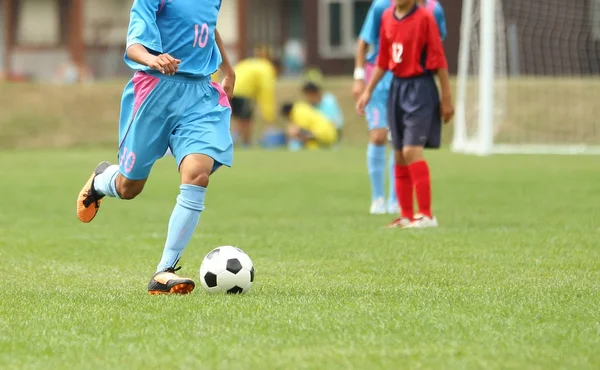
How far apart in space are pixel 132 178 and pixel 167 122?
0.40m

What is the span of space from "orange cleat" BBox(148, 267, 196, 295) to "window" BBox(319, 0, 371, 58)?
32157 millimetres

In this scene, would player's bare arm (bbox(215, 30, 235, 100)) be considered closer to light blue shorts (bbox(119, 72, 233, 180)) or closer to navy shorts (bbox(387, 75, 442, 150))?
light blue shorts (bbox(119, 72, 233, 180))

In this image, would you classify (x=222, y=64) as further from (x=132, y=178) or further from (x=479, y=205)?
(x=479, y=205)

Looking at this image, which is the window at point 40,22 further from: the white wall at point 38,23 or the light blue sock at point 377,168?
the light blue sock at point 377,168

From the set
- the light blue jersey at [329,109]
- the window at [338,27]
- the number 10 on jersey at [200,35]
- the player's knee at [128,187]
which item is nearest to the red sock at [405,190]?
the player's knee at [128,187]

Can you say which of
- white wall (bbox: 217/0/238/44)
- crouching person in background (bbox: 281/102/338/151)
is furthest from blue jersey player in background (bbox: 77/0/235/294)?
white wall (bbox: 217/0/238/44)

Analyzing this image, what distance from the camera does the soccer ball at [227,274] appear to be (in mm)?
6363

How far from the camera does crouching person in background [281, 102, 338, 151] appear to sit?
25281 millimetres

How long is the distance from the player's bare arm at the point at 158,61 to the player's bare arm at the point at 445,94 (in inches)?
151

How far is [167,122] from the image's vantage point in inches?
263

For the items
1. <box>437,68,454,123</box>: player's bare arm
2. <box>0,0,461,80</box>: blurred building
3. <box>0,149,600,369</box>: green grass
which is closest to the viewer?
<box>0,149,600,369</box>: green grass

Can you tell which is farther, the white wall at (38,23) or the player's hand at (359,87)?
the white wall at (38,23)

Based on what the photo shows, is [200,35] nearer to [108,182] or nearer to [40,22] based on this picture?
[108,182]

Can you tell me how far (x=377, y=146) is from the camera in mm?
11961
